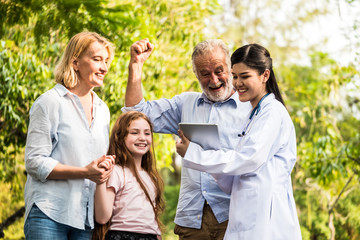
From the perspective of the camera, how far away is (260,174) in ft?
9.01

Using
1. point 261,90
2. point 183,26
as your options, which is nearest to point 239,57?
point 261,90

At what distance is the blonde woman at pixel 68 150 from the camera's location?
2.65 m

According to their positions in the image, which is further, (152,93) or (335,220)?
(335,220)

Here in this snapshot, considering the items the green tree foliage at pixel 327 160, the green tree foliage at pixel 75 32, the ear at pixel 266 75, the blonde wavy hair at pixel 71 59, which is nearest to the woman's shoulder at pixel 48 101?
the blonde wavy hair at pixel 71 59

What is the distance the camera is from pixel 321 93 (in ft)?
37.0

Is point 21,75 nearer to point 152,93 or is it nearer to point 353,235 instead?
point 152,93

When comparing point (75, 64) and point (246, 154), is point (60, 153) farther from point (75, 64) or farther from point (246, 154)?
point (246, 154)

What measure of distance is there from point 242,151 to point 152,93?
4506 millimetres

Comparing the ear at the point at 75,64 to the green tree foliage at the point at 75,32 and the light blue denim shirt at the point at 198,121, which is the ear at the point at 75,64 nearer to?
the light blue denim shirt at the point at 198,121

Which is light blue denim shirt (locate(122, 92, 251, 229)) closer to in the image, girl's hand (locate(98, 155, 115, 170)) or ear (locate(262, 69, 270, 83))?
ear (locate(262, 69, 270, 83))

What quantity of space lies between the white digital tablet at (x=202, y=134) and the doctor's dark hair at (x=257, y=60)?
1.43 ft

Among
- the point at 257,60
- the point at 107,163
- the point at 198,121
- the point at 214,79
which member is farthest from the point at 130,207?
the point at 257,60

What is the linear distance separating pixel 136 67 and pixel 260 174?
1086 millimetres

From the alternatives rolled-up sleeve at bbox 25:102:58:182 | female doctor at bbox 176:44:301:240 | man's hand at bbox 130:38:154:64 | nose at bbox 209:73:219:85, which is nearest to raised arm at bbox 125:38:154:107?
man's hand at bbox 130:38:154:64
